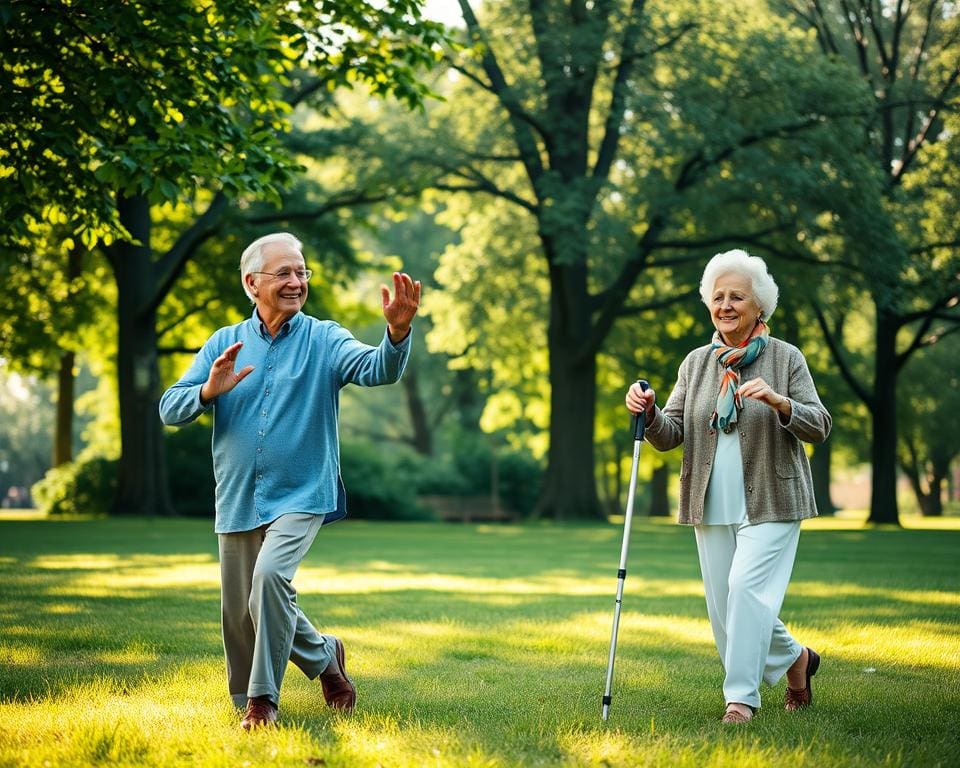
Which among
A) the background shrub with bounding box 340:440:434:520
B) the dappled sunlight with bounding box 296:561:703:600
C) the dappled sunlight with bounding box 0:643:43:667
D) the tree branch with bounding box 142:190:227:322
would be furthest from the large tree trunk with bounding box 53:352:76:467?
the dappled sunlight with bounding box 0:643:43:667

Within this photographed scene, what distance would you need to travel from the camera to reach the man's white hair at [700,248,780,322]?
570cm

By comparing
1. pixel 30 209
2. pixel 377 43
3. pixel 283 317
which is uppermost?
pixel 377 43

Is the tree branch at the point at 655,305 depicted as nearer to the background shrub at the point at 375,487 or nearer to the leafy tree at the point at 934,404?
the background shrub at the point at 375,487

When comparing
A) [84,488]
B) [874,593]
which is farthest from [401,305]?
[84,488]

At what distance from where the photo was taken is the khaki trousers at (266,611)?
5043mm

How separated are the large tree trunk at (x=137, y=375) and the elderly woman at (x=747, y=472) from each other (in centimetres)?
2178

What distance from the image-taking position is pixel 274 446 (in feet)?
17.3

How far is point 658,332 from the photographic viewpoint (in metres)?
32.5

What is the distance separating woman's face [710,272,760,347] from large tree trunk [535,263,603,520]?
21687 mm

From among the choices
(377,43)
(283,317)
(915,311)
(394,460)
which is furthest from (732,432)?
(394,460)

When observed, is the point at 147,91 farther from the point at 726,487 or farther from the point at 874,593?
the point at 874,593

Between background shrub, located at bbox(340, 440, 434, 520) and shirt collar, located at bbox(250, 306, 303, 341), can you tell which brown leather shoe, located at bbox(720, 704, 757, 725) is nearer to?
shirt collar, located at bbox(250, 306, 303, 341)

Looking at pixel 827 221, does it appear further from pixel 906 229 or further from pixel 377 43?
pixel 377 43

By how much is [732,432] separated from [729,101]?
64.3 ft
